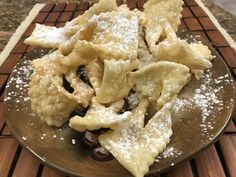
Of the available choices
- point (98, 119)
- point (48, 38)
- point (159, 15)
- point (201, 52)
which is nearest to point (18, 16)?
point (48, 38)

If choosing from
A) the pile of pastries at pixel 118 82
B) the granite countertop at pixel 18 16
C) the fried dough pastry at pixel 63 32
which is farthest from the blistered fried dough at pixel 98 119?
the granite countertop at pixel 18 16

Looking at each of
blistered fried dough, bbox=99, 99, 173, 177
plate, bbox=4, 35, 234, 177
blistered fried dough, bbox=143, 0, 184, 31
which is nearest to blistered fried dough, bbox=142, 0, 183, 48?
blistered fried dough, bbox=143, 0, 184, 31

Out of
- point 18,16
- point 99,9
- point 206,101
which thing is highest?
point 99,9

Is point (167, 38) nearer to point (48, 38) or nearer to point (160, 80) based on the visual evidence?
point (160, 80)

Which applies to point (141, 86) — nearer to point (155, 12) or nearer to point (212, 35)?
point (155, 12)

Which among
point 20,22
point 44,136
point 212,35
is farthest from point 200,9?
point 44,136

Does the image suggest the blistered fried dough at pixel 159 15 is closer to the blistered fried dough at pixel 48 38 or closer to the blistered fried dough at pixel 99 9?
the blistered fried dough at pixel 99 9
